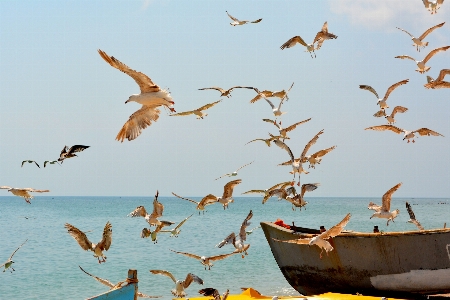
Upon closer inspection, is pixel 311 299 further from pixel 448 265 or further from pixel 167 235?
pixel 167 235

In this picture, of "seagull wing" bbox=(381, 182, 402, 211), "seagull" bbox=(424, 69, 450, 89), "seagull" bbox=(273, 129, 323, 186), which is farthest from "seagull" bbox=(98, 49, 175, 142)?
"seagull" bbox=(424, 69, 450, 89)

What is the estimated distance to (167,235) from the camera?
149ft

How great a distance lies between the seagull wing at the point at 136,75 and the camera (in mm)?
9344

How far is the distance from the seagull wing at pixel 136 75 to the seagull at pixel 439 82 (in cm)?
807

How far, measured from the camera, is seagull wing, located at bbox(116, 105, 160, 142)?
11070mm

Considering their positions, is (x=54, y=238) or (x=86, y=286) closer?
(x=86, y=286)

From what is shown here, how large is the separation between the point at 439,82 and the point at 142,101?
835 centimetres

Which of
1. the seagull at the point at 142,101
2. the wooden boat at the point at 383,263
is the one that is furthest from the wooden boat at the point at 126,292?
the wooden boat at the point at 383,263

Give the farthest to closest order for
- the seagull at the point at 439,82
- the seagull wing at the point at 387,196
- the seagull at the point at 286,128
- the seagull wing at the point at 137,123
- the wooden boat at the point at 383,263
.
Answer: the seagull at the point at 439,82, the seagull at the point at 286,128, the seagull wing at the point at 387,196, the wooden boat at the point at 383,263, the seagull wing at the point at 137,123

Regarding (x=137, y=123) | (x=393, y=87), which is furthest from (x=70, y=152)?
(x=393, y=87)

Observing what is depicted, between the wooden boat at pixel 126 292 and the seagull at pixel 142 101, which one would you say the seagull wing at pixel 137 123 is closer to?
the seagull at pixel 142 101

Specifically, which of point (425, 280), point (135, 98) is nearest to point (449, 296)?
point (425, 280)

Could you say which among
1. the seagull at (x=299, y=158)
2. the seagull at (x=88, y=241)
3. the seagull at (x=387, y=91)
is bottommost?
the seagull at (x=88, y=241)

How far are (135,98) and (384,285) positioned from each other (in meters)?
6.54
